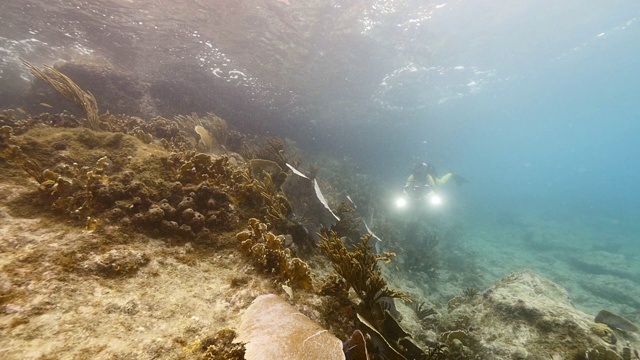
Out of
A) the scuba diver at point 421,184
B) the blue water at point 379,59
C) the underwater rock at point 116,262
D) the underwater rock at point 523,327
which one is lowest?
the underwater rock at point 523,327

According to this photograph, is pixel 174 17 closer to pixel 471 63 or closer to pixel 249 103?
pixel 249 103

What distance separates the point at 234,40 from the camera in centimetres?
1714

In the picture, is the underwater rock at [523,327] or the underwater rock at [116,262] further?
the underwater rock at [523,327]

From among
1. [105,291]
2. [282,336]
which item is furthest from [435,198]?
[105,291]

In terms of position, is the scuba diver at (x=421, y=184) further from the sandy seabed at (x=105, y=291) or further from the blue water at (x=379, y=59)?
the sandy seabed at (x=105, y=291)

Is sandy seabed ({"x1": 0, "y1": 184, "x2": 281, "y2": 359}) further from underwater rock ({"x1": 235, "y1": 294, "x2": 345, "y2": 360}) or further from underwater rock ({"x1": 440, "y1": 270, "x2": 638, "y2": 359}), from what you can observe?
underwater rock ({"x1": 440, "y1": 270, "x2": 638, "y2": 359})

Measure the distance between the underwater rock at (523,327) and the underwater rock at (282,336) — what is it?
322 cm

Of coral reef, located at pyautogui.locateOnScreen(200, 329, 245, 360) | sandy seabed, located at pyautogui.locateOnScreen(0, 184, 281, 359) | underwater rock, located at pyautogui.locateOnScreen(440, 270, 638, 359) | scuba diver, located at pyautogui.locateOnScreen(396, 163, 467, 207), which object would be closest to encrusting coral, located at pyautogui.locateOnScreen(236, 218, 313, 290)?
sandy seabed, located at pyautogui.locateOnScreen(0, 184, 281, 359)

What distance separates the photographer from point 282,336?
197 cm

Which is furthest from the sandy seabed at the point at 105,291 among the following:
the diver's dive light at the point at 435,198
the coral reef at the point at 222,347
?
the diver's dive light at the point at 435,198

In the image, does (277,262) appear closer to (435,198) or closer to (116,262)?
(116,262)

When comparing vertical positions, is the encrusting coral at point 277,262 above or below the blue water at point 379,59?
below

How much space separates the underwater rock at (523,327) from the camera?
3.66 m

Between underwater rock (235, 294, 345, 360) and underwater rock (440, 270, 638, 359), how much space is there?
3.22 meters
